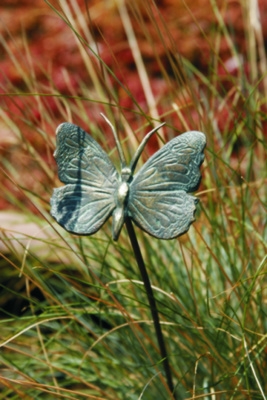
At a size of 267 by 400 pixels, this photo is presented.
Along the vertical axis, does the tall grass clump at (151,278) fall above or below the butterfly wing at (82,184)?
below

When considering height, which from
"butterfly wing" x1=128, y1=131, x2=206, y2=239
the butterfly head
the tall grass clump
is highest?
the butterfly head

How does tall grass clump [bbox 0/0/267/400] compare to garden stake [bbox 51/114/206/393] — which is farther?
tall grass clump [bbox 0/0/267/400]

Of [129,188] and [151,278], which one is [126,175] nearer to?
[129,188]

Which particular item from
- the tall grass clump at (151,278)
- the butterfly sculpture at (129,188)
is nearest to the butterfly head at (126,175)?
the butterfly sculpture at (129,188)

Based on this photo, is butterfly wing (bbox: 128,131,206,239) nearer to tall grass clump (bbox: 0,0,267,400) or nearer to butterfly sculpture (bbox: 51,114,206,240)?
butterfly sculpture (bbox: 51,114,206,240)

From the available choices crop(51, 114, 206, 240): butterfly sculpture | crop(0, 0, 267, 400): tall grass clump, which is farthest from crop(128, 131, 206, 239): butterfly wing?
crop(0, 0, 267, 400): tall grass clump

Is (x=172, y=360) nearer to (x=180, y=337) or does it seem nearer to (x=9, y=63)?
(x=180, y=337)

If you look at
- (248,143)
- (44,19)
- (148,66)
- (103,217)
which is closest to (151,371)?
(103,217)

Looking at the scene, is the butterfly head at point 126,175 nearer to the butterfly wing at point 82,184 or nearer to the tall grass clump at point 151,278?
the butterfly wing at point 82,184

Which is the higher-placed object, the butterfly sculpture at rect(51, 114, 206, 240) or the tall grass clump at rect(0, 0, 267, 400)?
the butterfly sculpture at rect(51, 114, 206, 240)
